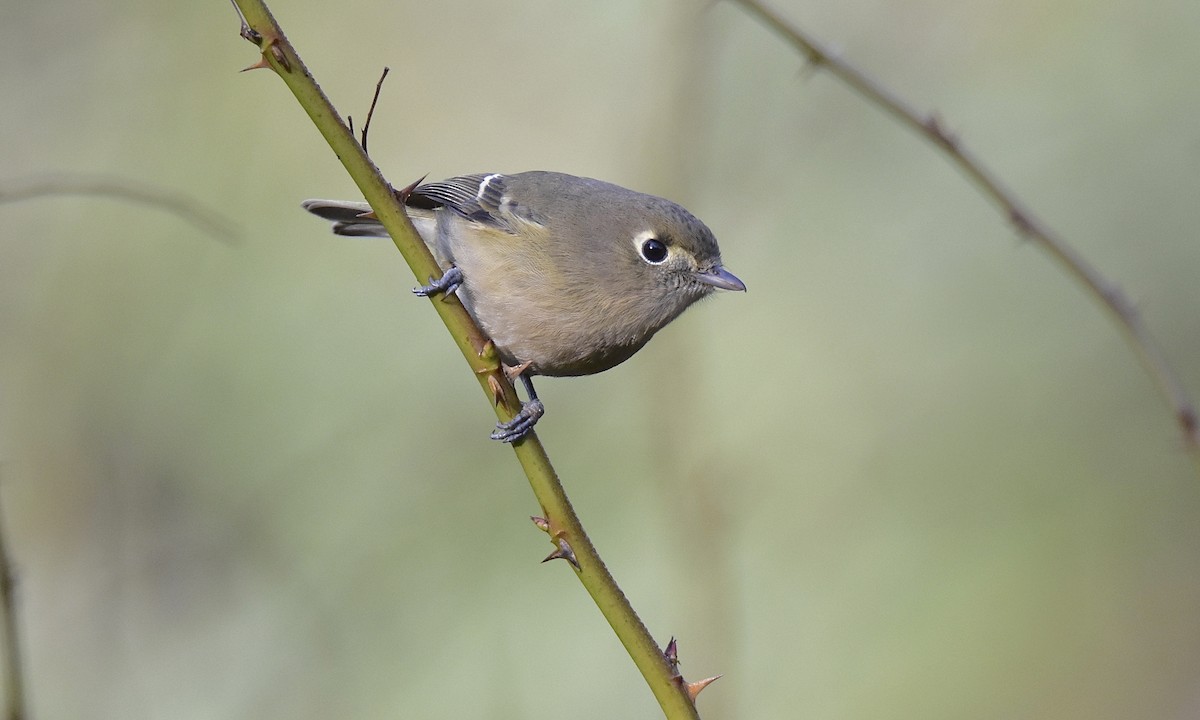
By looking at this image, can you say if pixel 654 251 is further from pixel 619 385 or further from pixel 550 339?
pixel 619 385

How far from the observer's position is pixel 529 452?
261cm

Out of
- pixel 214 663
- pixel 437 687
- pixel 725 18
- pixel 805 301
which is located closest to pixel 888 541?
pixel 805 301

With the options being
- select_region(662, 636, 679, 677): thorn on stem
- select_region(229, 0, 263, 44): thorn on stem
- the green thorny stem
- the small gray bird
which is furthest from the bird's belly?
select_region(229, 0, 263, 44): thorn on stem

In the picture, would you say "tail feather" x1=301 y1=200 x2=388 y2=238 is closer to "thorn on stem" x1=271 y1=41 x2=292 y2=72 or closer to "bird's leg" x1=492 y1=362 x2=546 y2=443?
"bird's leg" x1=492 y1=362 x2=546 y2=443

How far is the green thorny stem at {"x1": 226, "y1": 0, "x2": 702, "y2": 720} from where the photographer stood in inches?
90.5

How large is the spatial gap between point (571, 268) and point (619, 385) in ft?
5.90

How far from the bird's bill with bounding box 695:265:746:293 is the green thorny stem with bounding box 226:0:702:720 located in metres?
1.73

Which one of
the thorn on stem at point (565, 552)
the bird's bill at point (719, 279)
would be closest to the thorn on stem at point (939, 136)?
the bird's bill at point (719, 279)

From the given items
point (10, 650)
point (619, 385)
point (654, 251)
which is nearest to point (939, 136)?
point (654, 251)

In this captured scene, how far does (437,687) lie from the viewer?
535cm

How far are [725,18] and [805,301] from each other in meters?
2.61

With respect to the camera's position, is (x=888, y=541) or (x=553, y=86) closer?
(x=888, y=541)

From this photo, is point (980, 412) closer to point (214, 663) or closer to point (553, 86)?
point (553, 86)

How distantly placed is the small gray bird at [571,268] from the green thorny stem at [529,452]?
50.5 inches
